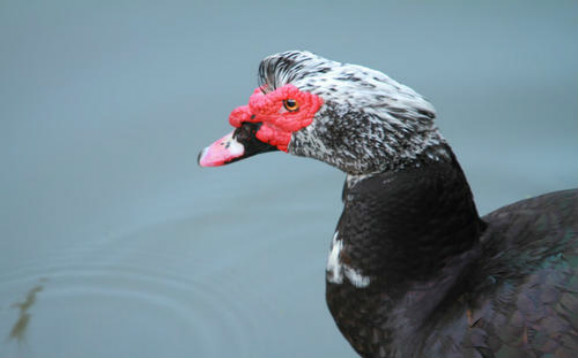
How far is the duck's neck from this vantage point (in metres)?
2.17

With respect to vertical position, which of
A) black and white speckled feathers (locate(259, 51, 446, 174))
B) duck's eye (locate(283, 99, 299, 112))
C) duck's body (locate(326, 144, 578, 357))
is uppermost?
duck's eye (locate(283, 99, 299, 112))

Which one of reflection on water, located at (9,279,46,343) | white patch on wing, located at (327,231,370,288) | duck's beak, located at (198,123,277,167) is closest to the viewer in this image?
white patch on wing, located at (327,231,370,288)

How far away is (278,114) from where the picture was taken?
7.62 ft

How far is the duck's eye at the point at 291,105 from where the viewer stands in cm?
226

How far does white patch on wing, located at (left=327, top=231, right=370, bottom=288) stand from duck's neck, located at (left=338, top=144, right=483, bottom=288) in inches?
1.3

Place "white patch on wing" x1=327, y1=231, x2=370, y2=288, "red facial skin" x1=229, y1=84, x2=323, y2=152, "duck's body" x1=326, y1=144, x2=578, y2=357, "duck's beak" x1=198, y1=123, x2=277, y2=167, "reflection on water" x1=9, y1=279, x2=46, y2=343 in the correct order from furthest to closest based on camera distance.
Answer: "reflection on water" x1=9, y1=279, x2=46, y2=343
"duck's beak" x1=198, y1=123, x2=277, y2=167
"white patch on wing" x1=327, y1=231, x2=370, y2=288
"red facial skin" x1=229, y1=84, x2=323, y2=152
"duck's body" x1=326, y1=144, x2=578, y2=357

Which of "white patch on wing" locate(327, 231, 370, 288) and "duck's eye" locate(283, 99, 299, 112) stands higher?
"duck's eye" locate(283, 99, 299, 112)

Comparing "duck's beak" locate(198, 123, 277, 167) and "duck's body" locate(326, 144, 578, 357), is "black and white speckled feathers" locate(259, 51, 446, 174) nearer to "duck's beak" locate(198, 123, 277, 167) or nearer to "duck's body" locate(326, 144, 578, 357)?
"duck's body" locate(326, 144, 578, 357)

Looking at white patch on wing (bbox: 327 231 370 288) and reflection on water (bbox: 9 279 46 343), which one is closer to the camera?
white patch on wing (bbox: 327 231 370 288)

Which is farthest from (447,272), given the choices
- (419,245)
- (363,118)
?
(363,118)

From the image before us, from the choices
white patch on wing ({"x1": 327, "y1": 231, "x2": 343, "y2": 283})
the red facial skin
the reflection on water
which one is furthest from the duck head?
the reflection on water

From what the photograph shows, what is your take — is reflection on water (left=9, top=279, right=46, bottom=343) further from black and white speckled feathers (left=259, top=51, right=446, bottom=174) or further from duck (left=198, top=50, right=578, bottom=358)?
black and white speckled feathers (left=259, top=51, right=446, bottom=174)

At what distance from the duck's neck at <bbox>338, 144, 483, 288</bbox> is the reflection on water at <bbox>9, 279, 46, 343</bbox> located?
164 centimetres

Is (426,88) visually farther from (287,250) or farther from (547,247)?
(547,247)
